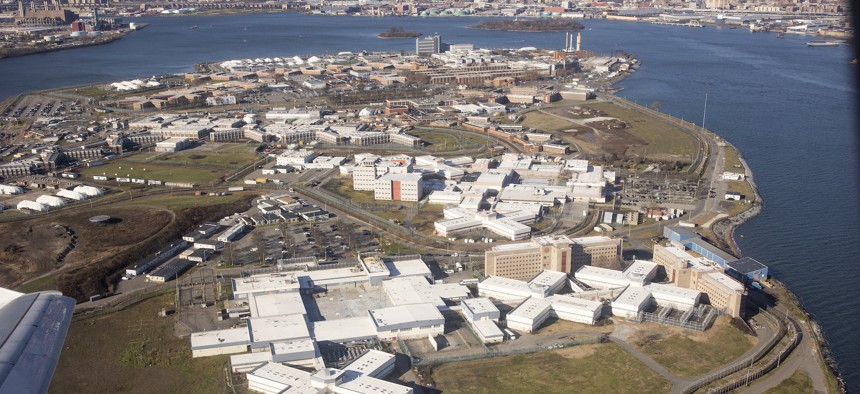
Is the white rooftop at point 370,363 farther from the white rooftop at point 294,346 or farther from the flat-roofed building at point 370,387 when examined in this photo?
the white rooftop at point 294,346

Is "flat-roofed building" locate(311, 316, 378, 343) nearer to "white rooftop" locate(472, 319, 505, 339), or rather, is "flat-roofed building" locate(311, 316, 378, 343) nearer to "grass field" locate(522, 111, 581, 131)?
"white rooftop" locate(472, 319, 505, 339)

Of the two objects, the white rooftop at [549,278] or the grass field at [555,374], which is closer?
the grass field at [555,374]

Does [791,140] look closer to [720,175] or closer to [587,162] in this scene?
[720,175]

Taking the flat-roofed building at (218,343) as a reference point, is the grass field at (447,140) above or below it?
above

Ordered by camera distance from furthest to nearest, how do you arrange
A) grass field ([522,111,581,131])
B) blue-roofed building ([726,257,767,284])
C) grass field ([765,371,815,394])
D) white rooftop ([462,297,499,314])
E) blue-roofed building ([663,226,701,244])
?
grass field ([522,111,581,131])
blue-roofed building ([663,226,701,244])
blue-roofed building ([726,257,767,284])
white rooftop ([462,297,499,314])
grass field ([765,371,815,394])

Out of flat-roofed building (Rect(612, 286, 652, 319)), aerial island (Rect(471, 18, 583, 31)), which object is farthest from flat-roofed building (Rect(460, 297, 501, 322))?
aerial island (Rect(471, 18, 583, 31))

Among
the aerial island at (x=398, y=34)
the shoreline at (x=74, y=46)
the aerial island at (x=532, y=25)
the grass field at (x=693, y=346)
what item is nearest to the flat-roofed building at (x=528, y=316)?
the grass field at (x=693, y=346)
